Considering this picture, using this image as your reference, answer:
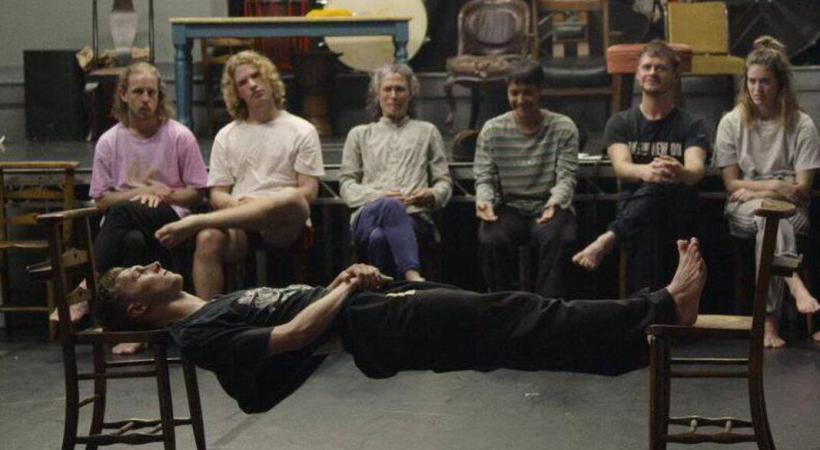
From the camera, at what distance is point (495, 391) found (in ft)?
17.6

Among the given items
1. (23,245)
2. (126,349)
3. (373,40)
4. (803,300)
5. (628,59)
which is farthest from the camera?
(373,40)

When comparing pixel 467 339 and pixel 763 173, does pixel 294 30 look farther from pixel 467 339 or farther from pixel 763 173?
pixel 467 339

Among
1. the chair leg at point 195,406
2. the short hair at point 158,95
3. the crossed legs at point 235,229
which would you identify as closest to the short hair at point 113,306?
the chair leg at point 195,406

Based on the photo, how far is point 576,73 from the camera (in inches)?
341

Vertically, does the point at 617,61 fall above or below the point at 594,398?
above

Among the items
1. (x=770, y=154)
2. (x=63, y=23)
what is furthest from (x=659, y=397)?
(x=63, y=23)

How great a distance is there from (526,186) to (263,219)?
1170 millimetres

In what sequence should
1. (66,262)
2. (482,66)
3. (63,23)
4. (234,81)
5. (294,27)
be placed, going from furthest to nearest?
(63,23), (482,66), (294,27), (234,81), (66,262)

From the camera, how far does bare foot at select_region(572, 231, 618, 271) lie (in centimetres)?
535

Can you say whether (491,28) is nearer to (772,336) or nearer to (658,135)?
(658,135)

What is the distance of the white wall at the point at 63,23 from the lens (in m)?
9.48

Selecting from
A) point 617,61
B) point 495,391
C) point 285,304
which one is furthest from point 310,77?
point 285,304

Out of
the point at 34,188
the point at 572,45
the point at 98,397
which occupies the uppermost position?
the point at 572,45

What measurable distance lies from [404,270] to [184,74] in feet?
7.67
